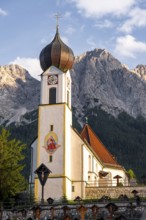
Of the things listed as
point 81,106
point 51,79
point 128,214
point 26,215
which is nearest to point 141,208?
point 128,214

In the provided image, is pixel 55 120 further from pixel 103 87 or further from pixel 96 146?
pixel 103 87

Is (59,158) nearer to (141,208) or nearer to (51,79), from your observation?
(51,79)

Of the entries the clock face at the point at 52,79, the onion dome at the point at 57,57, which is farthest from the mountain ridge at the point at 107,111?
the clock face at the point at 52,79

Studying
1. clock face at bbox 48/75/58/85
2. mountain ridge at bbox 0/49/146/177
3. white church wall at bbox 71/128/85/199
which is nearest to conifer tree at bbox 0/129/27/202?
white church wall at bbox 71/128/85/199

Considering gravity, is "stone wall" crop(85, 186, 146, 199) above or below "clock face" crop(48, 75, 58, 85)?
below

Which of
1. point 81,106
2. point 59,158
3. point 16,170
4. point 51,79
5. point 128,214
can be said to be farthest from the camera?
point 81,106

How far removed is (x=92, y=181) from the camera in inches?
2076

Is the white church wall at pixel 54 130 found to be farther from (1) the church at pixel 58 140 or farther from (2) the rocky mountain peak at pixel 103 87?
(2) the rocky mountain peak at pixel 103 87

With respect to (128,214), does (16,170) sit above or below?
above

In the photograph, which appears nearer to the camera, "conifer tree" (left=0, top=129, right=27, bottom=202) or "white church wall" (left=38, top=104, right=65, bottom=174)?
"conifer tree" (left=0, top=129, right=27, bottom=202)

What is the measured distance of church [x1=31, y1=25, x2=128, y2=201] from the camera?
47.4 m

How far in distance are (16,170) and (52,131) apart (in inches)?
267

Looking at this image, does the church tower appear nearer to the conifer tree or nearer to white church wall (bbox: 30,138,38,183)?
the conifer tree

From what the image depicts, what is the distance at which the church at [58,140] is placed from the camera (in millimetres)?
47438
